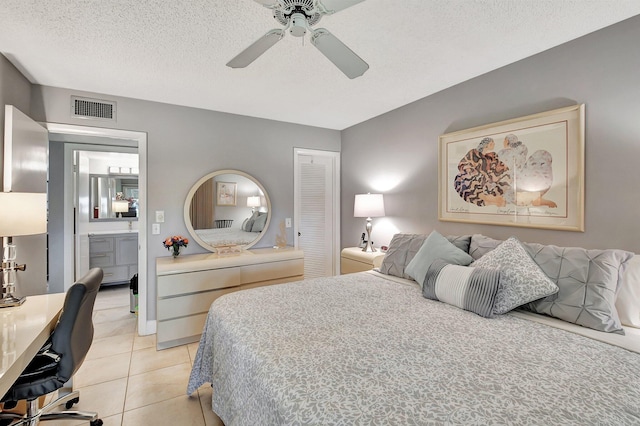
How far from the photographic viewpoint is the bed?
0.94 metres

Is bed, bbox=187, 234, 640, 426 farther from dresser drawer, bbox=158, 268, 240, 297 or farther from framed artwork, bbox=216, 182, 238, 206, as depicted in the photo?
framed artwork, bbox=216, 182, 238, 206

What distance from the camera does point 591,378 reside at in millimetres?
1100

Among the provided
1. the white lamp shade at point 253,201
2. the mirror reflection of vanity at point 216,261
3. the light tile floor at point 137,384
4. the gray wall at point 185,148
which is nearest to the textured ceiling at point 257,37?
the gray wall at point 185,148

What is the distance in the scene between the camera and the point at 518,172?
230 cm

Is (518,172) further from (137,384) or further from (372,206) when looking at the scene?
(137,384)

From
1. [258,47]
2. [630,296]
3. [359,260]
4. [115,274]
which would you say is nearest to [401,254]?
[359,260]

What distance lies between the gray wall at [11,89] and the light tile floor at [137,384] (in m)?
1.77

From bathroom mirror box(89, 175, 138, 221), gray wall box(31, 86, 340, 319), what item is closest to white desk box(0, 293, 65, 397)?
gray wall box(31, 86, 340, 319)

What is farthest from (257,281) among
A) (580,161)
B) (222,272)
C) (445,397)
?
(580,161)

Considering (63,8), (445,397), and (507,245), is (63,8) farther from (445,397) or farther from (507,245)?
(507,245)

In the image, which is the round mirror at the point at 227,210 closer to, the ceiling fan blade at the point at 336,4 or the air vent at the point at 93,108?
the air vent at the point at 93,108

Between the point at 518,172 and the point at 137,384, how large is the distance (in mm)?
3357

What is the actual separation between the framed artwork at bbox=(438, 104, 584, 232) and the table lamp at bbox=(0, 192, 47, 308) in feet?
10.4

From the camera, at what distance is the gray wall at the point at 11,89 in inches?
84.4
